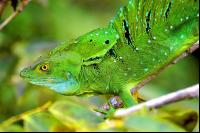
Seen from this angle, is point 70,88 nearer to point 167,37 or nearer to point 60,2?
point 167,37

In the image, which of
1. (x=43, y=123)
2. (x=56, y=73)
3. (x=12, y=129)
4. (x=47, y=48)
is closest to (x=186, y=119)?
(x=43, y=123)

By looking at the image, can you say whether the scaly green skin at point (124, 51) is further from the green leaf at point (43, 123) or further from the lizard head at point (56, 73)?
the green leaf at point (43, 123)

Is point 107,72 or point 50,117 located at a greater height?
point 107,72

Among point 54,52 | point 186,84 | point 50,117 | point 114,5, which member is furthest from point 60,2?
point 50,117

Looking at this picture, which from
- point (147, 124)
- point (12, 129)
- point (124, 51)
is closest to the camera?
point (147, 124)

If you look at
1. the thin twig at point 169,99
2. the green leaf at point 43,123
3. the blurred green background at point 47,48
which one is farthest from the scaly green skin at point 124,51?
the green leaf at point 43,123

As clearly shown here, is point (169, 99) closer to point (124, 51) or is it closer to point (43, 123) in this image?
point (43, 123)

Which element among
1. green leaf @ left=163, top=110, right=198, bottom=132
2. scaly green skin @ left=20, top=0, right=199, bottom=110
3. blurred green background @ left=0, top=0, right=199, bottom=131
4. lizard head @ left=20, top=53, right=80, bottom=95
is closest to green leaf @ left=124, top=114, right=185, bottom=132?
green leaf @ left=163, top=110, right=198, bottom=132
